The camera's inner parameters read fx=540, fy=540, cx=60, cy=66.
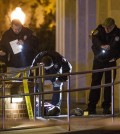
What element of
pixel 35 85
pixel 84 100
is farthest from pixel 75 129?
pixel 84 100

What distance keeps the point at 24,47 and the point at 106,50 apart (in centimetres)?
186

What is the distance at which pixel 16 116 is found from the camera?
10227 mm

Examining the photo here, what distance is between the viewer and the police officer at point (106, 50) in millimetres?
10008

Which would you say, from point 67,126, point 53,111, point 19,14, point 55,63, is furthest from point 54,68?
point 19,14

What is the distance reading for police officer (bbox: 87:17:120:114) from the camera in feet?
32.8

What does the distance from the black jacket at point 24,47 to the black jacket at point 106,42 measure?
4.72 ft

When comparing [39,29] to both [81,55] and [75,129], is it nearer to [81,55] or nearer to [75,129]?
[81,55]

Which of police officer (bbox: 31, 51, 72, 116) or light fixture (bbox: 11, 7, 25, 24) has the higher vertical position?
light fixture (bbox: 11, 7, 25, 24)

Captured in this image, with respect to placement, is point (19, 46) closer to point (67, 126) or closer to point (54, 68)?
point (54, 68)

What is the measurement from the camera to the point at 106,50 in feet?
32.8

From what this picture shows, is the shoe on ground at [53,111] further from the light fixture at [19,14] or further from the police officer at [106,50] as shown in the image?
the light fixture at [19,14]

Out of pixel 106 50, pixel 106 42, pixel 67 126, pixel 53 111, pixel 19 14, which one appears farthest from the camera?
pixel 19 14

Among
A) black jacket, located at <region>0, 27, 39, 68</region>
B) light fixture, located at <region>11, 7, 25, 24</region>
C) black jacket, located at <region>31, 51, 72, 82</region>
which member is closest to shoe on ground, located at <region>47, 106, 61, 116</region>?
black jacket, located at <region>31, 51, 72, 82</region>

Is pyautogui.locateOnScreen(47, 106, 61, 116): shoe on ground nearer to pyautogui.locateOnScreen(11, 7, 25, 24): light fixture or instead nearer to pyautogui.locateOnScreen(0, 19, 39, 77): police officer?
pyautogui.locateOnScreen(0, 19, 39, 77): police officer
